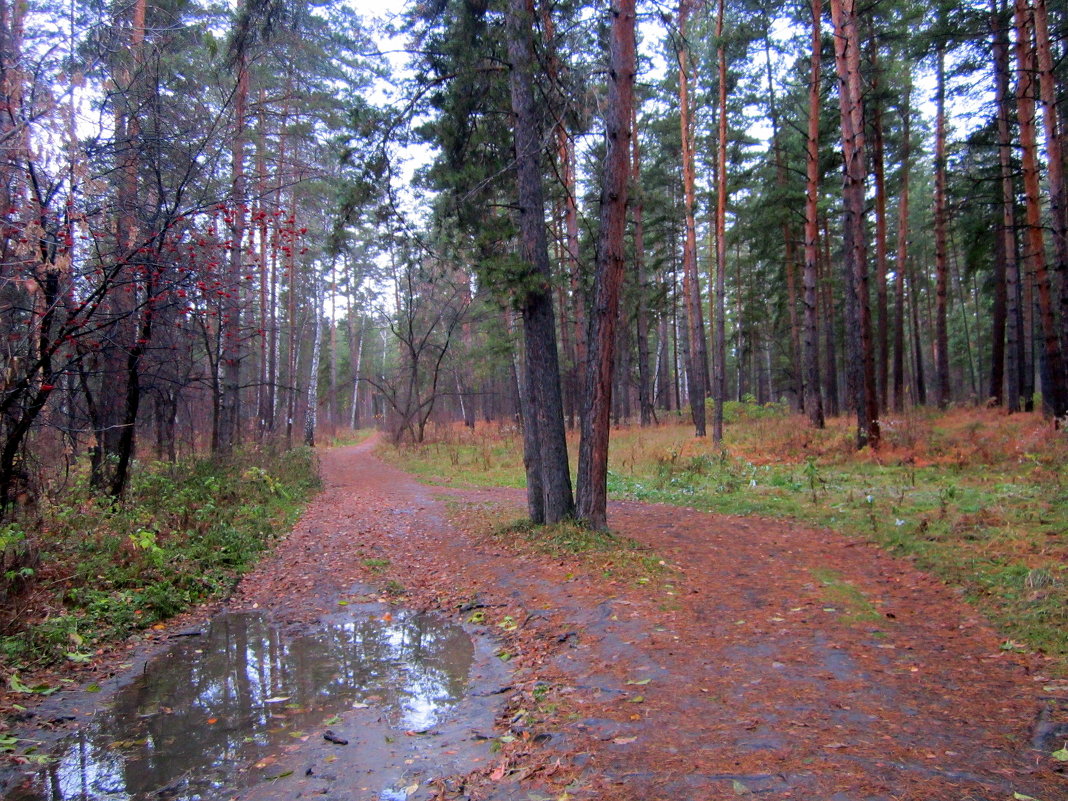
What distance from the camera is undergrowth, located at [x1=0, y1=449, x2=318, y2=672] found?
5.72 metres

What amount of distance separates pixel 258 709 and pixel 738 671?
345 centimetres

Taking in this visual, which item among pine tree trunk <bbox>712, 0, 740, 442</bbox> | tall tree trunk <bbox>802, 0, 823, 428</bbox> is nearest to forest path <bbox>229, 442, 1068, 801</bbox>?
pine tree trunk <bbox>712, 0, 740, 442</bbox>

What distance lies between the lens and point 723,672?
15.5 feet

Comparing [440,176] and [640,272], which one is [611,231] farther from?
[640,272]

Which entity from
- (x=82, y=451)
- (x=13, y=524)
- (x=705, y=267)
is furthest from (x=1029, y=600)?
(x=705, y=267)

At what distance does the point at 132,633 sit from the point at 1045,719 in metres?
7.12

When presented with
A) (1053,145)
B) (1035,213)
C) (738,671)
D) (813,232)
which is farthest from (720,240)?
(738,671)

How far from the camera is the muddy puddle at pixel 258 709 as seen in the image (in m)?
3.86

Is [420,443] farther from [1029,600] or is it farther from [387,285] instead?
[1029,600]

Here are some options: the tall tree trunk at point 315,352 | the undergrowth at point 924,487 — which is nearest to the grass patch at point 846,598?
the undergrowth at point 924,487

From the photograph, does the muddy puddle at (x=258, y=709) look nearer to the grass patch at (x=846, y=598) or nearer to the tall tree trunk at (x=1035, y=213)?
the grass patch at (x=846, y=598)

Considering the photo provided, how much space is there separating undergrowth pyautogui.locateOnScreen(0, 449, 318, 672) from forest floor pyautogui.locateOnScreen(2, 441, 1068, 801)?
0.54 metres

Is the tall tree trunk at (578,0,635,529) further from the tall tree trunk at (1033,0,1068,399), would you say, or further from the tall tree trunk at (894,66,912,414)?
the tall tree trunk at (894,66,912,414)

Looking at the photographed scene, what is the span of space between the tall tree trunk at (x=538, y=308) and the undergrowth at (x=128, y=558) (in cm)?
423
